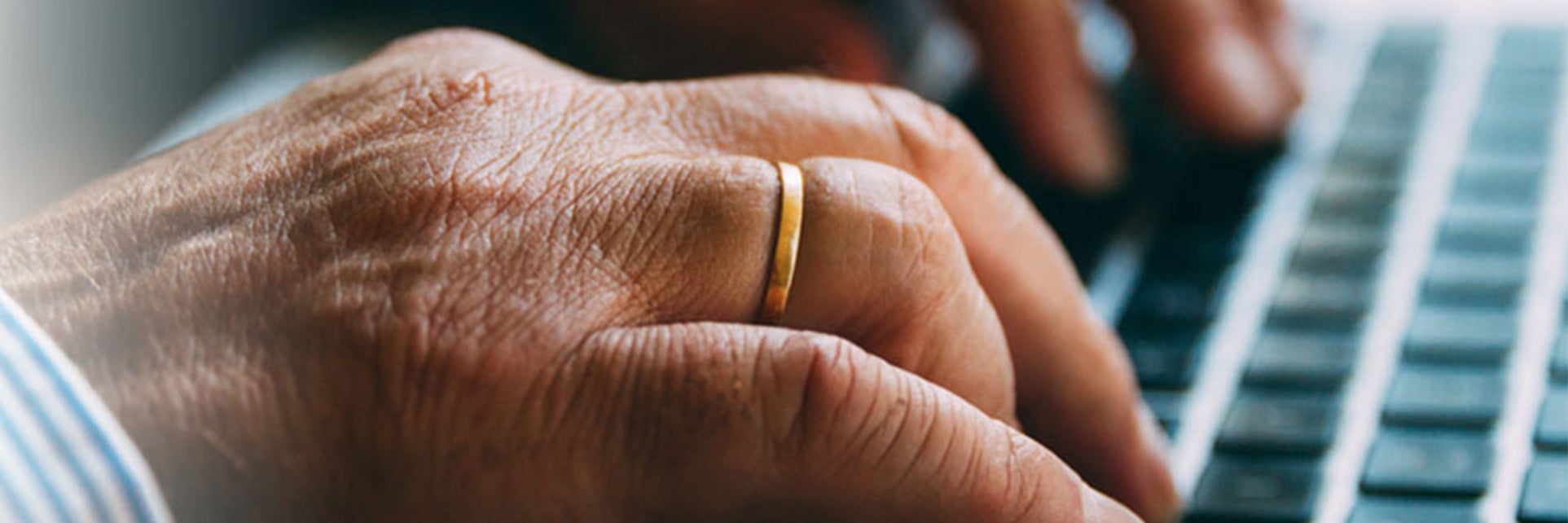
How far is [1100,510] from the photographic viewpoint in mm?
494

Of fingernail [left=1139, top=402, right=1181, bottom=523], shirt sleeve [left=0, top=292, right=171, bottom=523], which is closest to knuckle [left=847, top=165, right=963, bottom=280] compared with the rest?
fingernail [left=1139, top=402, right=1181, bottom=523]

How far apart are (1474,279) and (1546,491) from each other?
18 cm

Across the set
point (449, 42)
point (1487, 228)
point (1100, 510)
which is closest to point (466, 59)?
point (449, 42)

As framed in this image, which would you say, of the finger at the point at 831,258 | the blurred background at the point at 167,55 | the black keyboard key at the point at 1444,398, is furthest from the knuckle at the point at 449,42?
the black keyboard key at the point at 1444,398

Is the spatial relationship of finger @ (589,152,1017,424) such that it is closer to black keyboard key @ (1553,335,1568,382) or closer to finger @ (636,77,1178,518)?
finger @ (636,77,1178,518)

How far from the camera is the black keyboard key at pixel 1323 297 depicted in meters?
0.70

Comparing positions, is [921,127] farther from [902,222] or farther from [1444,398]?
[1444,398]

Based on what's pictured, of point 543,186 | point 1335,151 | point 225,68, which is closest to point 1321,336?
point 1335,151

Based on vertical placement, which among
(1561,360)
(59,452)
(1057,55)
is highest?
(1057,55)

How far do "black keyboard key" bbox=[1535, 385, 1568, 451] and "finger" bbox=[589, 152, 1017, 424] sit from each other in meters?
0.21

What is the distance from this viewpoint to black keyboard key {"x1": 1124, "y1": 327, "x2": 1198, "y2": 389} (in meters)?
0.66

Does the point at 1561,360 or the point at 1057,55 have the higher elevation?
the point at 1057,55

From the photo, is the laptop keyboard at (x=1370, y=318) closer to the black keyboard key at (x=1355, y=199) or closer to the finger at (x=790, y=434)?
the black keyboard key at (x=1355, y=199)

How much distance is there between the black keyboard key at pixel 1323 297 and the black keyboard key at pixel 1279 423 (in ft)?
0.23
